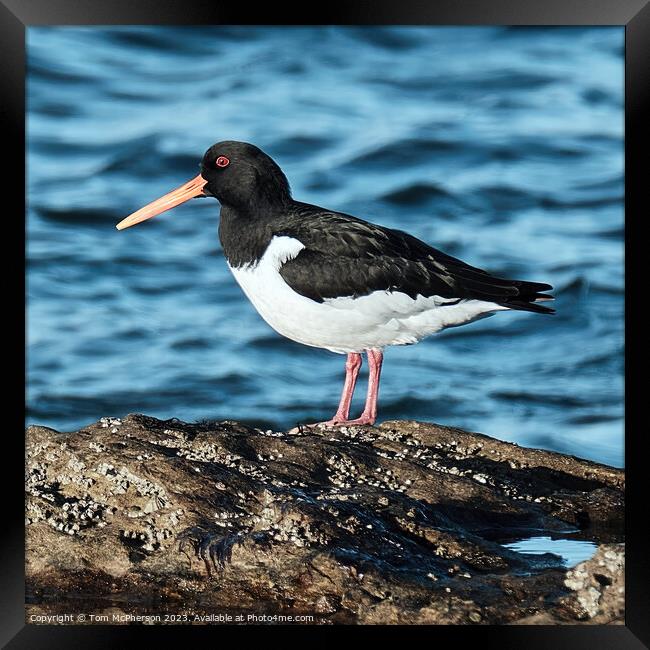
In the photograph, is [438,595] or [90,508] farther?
[90,508]

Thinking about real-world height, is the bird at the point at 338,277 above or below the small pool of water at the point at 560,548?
above

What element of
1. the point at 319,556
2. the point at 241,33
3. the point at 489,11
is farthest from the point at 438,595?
the point at 241,33

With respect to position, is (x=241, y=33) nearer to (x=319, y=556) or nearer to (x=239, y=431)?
(x=239, y=431)

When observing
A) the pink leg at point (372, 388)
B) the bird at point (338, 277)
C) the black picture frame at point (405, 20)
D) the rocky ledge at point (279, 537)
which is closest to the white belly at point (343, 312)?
the bird at point (338, 277)

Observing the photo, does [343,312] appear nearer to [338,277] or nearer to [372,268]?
[338,277]

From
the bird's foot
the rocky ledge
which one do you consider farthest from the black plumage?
the rocky ledge

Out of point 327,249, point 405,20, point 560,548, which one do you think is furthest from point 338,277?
point 560,548

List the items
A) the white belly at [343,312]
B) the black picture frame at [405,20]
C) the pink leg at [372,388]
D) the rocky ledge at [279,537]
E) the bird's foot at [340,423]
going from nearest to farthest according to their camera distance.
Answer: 1. the rocky ledge at [279,537]
2. the black picture frame at [405,20]
3. the bird's foot at [340,423]
4. the white belly at [343,312]
5. the pink leg at [372,388]

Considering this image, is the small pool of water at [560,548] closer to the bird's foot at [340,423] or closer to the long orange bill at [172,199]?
the bird's foot at [340,423]
